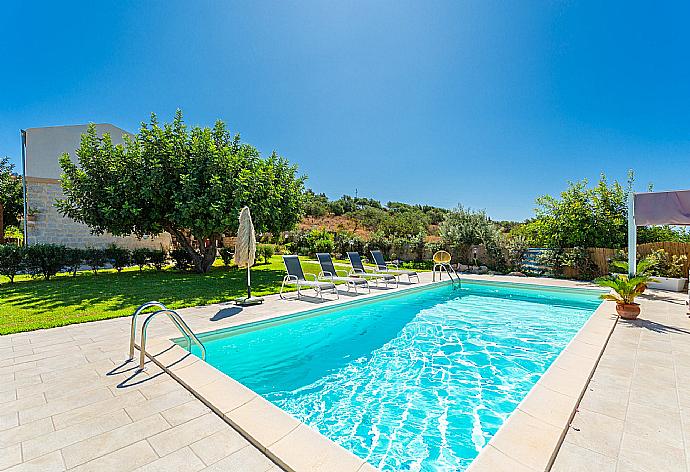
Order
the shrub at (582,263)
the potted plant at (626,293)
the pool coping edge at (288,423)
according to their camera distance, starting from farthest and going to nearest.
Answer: the shrub at (582,263) < the potted plant at (626,293) < the pool coping edge at (288,423)

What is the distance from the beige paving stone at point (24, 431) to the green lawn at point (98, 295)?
12.9 feet

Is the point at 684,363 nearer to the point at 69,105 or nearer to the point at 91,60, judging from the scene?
the point at 91,60

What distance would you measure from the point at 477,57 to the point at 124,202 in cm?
1414

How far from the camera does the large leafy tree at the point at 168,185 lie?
38.3ft

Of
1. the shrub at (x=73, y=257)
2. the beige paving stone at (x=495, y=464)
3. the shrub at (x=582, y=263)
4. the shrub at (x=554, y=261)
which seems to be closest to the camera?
the beige paving stone at (x=495, y=464)

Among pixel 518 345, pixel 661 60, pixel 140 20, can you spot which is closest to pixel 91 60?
pixel 140 20

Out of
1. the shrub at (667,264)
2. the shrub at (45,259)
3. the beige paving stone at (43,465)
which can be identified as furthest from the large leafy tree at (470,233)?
the shrub at (45,259)

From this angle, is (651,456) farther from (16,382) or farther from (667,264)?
(667,264)

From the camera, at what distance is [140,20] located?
1036cm

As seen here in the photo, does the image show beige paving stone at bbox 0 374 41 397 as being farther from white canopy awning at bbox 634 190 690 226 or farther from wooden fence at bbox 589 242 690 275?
wooden fence at bbox 589 242 690 275

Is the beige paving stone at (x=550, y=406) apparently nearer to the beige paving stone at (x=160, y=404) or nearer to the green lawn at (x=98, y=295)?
the beige paving stone at (x=160, y=404)

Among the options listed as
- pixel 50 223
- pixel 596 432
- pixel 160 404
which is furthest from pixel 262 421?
pixel 50 223

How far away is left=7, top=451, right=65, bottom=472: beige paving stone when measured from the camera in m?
2.16

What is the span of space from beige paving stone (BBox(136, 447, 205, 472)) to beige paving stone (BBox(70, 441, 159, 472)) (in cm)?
6
